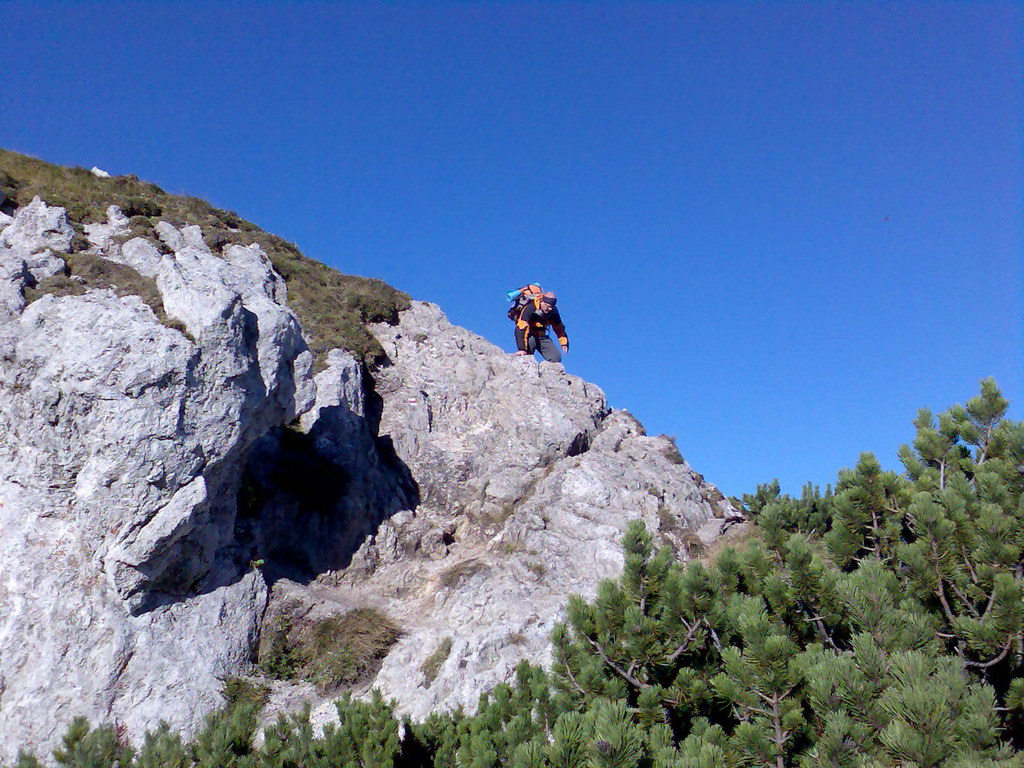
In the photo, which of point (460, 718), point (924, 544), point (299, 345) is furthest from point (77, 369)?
point (924, 544)

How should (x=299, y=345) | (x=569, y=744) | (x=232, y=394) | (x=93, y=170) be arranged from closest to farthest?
(x=569, y=744), (x=232, y=394), (x=299, y=345), (x=93, y=170)

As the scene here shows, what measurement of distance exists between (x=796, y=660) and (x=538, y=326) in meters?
16.8

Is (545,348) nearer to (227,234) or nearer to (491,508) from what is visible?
(491,508)

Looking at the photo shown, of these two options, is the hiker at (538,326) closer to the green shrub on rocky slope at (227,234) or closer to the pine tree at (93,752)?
the green shrub on rocky slope at (227,234)

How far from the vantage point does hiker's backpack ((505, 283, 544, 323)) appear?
71.1 ft

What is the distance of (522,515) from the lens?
A: 1463 centimetres

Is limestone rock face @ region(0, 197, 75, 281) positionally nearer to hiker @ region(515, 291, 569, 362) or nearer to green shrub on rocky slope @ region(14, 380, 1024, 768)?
green shrub on rocky slope @ region(14, 380, 1024, 768)

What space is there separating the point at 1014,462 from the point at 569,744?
21.3 feet

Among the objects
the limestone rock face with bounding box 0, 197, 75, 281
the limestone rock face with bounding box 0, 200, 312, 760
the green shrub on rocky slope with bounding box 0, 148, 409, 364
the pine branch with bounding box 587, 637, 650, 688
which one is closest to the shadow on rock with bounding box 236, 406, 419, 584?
the limestone rock face with bounding box 0, 200, 312, 760

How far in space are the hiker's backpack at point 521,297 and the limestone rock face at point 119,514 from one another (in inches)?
440

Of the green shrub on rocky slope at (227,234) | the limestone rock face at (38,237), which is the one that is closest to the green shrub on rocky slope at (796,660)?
the limestone rock face at (38,237)

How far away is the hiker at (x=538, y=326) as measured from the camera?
21.4m

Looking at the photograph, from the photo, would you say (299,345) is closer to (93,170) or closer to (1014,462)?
(1014,462)

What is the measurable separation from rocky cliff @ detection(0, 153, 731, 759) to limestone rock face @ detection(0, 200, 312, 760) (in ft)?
0.11
